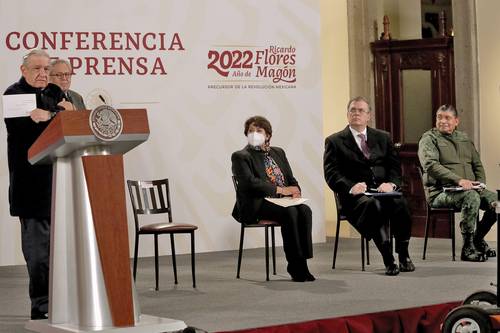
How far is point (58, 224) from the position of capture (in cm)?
481

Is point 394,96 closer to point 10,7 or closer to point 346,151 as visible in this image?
point 346,151

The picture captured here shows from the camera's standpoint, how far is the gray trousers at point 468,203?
791 cm

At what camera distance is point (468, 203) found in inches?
311

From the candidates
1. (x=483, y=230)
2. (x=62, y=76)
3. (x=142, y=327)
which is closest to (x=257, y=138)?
(x=62, y=76)

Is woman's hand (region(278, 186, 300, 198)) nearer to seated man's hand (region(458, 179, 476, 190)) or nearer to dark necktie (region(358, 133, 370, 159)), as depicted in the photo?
dark necktie (region(358, 133, 370, 159))

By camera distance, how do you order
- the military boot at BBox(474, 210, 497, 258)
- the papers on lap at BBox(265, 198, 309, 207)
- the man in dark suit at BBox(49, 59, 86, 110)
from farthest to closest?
1. the military boot at BBox(474, 210, 497, 258)
2. the papers on lap at BBox(265, 198, 309, 207)
3. the man in dark suit at BBox(49, 59, 86, 110)

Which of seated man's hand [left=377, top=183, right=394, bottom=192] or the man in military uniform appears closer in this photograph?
seated man's hand [left=377, top=183, right=394, bottom=192]

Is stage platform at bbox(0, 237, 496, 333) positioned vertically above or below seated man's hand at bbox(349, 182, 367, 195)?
below

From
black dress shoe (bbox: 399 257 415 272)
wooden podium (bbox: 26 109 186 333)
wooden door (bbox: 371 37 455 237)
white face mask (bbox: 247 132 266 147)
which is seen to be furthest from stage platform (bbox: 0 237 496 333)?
wooden door (bbox: 371 37 455 237)

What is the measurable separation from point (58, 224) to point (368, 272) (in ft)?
10.9

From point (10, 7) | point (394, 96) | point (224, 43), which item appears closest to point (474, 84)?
point (394, 96)

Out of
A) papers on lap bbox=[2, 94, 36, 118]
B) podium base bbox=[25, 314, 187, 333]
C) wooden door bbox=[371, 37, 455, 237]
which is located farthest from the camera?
wooden door bbox=[371, 37, 455, 237]

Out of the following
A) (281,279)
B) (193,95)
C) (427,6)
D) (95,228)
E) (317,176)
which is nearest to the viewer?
(95,228)

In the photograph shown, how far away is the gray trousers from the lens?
7906 mm
